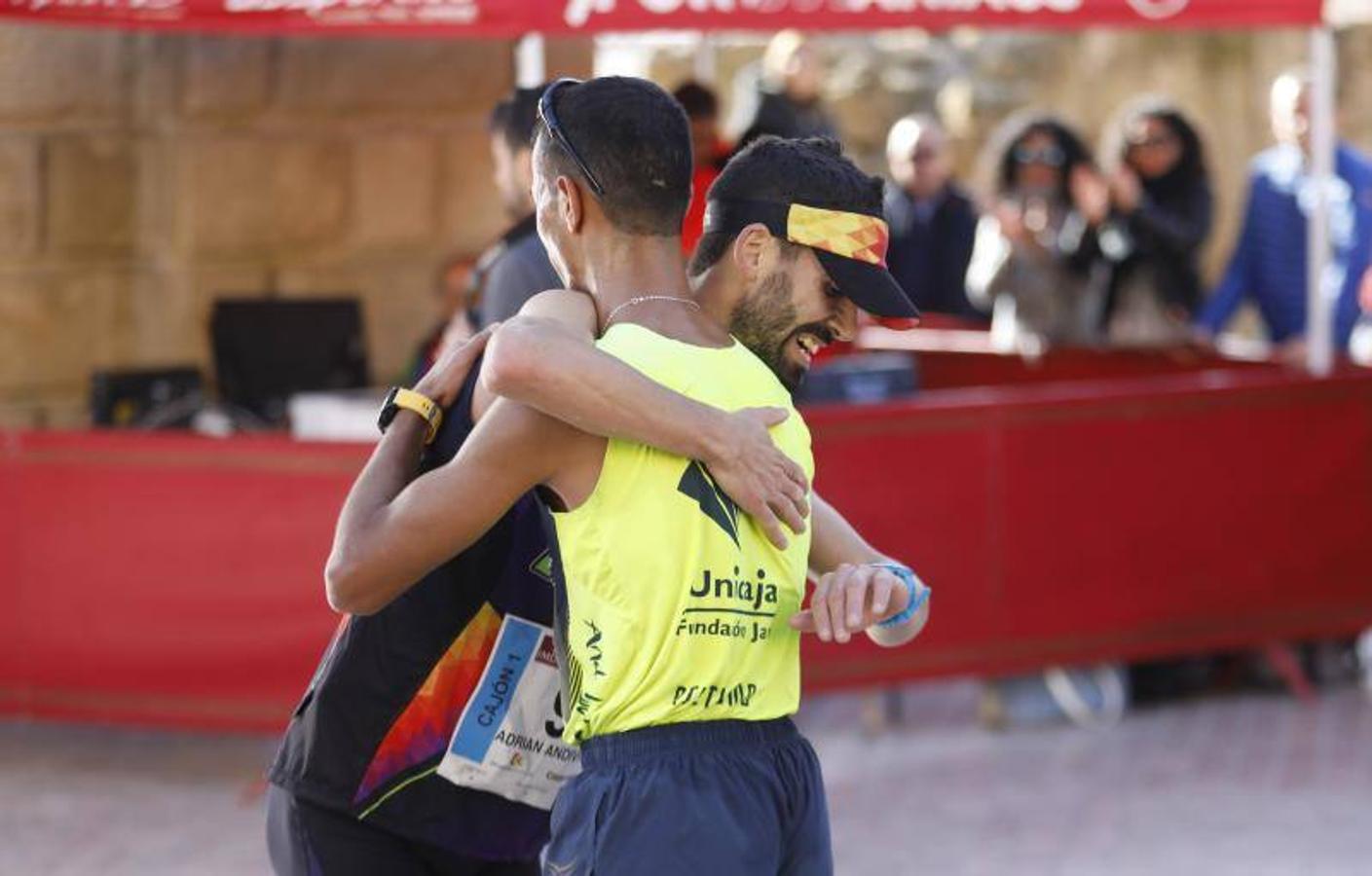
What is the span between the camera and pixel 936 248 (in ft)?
39.7

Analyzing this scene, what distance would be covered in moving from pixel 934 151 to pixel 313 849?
890cm

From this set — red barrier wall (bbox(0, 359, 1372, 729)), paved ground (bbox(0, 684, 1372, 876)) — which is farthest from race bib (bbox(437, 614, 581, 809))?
red barrier wall (bbox(0, 359, 1372, 729))

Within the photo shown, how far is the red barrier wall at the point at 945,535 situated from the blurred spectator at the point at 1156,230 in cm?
43

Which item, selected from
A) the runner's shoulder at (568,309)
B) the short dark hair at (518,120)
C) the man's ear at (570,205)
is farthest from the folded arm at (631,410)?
the short dark hair at (518,120)

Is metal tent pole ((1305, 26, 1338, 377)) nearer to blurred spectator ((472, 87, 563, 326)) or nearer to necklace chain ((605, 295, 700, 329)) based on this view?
blurred spectator ((472, 87, 563, 326))

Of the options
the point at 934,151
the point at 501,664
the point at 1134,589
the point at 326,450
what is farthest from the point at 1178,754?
the point at 501,664

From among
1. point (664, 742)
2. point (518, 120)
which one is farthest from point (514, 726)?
point (518, 120)

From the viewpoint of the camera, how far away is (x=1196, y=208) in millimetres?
10523

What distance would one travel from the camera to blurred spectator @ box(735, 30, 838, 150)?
37.2 ft

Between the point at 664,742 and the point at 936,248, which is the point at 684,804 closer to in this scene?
the point at 664,742

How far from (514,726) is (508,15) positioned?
448 centimetres

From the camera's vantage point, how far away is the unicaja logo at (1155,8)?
8.20 metres

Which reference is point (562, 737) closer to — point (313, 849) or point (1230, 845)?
point (313, 849)

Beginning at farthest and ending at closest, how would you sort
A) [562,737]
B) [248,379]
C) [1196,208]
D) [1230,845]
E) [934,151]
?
[934,151] < [1196,208] < [248,379] < [1230,845] < [562,737]
